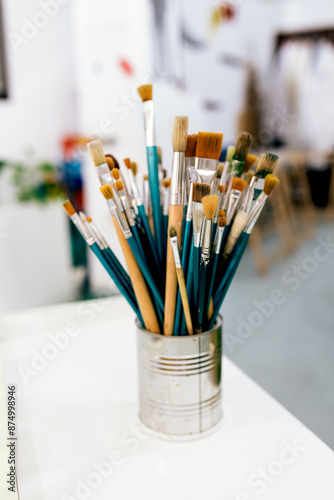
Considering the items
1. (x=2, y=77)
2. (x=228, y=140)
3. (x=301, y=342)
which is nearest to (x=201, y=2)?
(x=228, y=140)

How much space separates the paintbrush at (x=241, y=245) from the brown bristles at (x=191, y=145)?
9 cm

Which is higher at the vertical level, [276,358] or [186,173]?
[186,173]

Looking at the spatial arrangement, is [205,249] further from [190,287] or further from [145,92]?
[145,92]

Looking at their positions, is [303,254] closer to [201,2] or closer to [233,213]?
[201,2]

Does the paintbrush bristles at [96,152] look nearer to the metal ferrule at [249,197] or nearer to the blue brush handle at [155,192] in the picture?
the blue brush handle at [155,192]

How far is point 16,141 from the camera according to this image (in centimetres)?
245

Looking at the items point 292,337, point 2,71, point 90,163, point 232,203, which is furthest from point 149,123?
point 2,71

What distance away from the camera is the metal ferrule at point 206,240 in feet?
1.57

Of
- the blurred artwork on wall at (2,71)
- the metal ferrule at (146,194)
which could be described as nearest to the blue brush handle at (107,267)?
the metal ferrule at (146,194)

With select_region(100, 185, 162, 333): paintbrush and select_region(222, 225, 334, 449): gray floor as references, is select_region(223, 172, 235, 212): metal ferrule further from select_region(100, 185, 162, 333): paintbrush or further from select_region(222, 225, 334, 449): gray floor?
select_region(222, 225, 334, 449): gray floor

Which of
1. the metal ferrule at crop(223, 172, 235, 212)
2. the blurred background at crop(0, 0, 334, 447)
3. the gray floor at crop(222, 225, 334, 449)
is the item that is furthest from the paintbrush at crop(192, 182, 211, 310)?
the blurred background at crop(0, 0, 334, 447)

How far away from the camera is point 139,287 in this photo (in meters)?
0.55

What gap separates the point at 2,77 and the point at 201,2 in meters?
1.87

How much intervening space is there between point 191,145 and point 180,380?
26 cm
